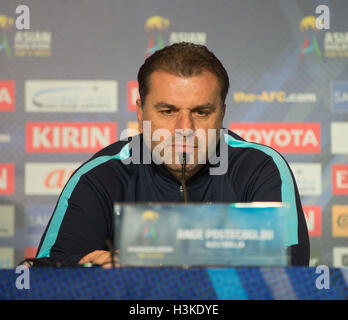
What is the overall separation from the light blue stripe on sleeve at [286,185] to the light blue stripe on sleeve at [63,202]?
0.32 meters

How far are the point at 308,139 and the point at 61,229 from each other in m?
1.78

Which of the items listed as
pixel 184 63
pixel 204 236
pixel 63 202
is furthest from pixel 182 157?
pixel 204 236

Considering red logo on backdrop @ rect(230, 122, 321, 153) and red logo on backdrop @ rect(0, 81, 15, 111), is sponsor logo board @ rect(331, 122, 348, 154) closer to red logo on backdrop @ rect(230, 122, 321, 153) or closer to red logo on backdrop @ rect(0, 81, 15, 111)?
red logo on backdrop @ rect(230, 122, 321, 153)

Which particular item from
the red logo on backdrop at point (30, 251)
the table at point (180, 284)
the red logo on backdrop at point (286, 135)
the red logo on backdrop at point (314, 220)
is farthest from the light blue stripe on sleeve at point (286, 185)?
the red logo on backdrop at point (30, 251)

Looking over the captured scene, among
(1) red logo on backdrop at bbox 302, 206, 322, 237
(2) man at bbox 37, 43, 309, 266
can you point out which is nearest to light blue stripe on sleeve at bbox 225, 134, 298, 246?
(2) man at bbox 37, 43, 309, 266

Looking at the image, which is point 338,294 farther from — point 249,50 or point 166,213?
point 249,50

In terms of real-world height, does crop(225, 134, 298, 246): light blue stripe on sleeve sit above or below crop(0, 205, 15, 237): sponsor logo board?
above

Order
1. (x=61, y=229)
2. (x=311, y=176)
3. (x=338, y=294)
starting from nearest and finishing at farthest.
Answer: (x=338, y=294)
(x=61, y=229)
(x=311, y=176)

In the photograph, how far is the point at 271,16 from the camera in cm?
271

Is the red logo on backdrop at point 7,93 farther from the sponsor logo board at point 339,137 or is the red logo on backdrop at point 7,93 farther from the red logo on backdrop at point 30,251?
the sponsor logo board at point 339,137

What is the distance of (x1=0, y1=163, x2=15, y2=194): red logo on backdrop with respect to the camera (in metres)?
2.63

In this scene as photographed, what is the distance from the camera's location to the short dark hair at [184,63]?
3.91 feet

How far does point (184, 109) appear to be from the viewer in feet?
3.87

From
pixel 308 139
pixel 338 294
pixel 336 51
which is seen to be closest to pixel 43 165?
pixel 308 139
